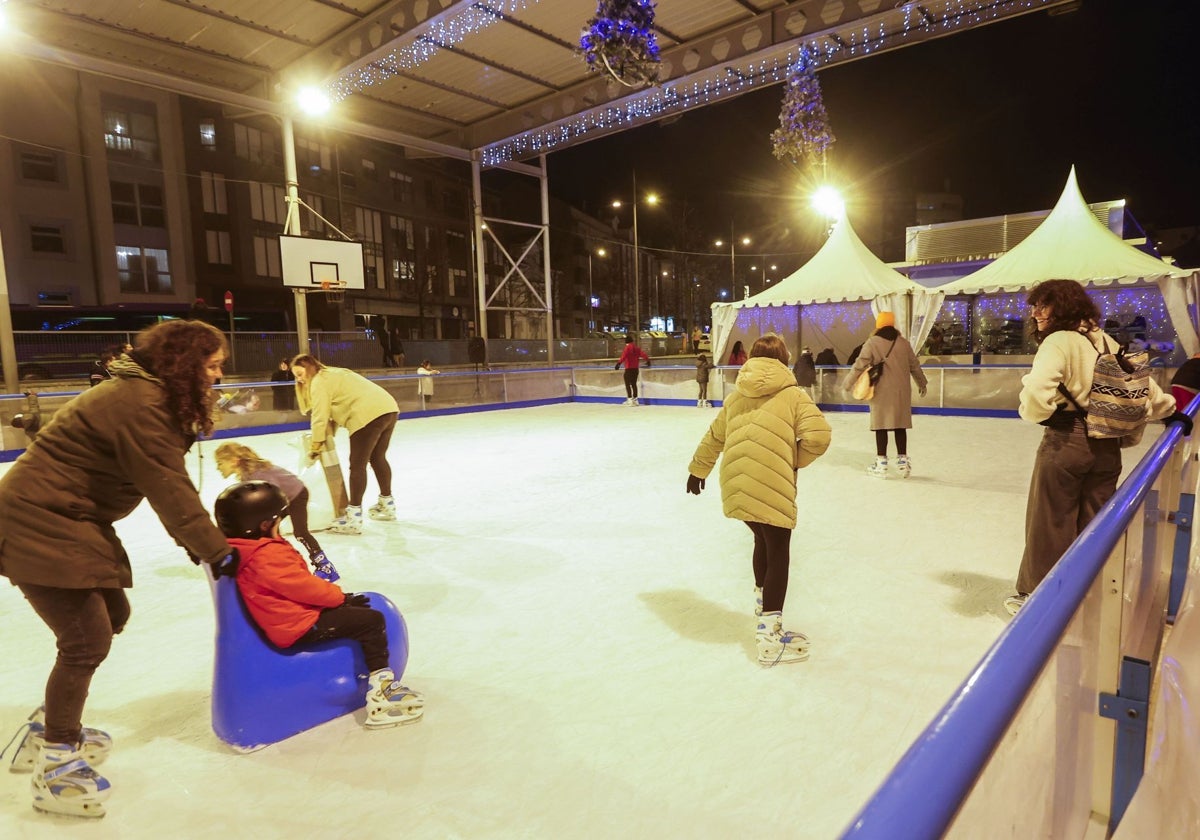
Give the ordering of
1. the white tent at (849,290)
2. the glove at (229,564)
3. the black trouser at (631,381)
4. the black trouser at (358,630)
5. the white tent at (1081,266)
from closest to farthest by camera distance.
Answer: the glove at (229,564) < the black trouser at (358,630) < the white tent at (1081,266) < the white tent at (849,290) < the black trouser at (631,381)

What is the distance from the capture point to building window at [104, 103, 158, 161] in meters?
21.4

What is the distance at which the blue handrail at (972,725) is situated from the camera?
564 mm

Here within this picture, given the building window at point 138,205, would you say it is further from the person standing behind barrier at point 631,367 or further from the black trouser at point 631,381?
the black trouser at point 631,381

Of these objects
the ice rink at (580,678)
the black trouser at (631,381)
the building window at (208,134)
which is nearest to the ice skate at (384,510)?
the ice rink at (580,678)

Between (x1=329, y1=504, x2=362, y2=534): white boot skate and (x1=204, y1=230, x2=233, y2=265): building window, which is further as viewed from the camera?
(x1=204, y1=230, x2=233, y2=265): building window

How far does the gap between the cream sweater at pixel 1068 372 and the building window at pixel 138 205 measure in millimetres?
26402

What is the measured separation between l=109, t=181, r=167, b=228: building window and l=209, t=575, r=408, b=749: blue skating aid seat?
83.0 feet

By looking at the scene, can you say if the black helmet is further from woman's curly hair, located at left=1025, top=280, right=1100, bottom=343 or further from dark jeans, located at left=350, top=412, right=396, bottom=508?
woman's curly hair, located at left=1025, top=280, right=1100, bottom=343

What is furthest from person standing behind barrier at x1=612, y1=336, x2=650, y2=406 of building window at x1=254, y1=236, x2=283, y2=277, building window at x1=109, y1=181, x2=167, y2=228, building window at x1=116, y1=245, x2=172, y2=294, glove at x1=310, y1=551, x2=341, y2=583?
building window at x1=109, y1=181, x2=167, y2=228

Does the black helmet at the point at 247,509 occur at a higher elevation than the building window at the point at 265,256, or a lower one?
lower

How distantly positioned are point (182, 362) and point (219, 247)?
85.8 ft

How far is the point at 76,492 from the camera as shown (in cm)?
185

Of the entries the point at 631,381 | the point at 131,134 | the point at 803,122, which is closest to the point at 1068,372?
the point at 803,122

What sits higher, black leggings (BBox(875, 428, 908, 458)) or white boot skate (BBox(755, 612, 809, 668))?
black leggings (BBox(875, 428, 908, 458))
